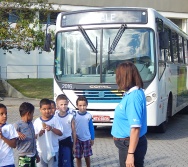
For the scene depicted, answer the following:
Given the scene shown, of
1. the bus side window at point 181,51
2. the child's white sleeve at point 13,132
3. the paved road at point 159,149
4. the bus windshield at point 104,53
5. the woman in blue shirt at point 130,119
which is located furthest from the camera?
the bus side window at point 181,51

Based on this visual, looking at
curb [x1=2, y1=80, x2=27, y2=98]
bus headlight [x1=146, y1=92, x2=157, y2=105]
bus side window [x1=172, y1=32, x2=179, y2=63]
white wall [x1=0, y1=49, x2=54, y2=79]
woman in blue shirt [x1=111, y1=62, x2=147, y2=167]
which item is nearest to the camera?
woman in blue shirt [x1=111, y1=62, x2=147, y2=167]

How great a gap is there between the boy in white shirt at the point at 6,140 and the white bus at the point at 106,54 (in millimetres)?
5860

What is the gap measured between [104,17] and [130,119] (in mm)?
7159

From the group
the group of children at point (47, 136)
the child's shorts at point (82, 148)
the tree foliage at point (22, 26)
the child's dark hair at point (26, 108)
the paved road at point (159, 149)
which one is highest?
the tree foliage at point (22, 26)

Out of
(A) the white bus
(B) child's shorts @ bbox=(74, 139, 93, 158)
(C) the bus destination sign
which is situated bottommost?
(B) child's shorts @ bbox=(74, 139, 93, 158)

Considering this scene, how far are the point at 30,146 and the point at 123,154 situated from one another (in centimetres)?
141

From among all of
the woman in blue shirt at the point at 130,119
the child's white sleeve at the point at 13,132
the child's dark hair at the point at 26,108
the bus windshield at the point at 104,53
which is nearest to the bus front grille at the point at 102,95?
the bus windshield at the point at 104,53

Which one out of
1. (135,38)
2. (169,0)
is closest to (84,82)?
(135,38)

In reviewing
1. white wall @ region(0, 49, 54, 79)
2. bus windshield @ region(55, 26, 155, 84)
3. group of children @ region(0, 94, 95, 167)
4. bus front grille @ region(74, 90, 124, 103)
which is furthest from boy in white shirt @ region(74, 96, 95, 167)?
white wall @ region(0, 49, 54, 79)

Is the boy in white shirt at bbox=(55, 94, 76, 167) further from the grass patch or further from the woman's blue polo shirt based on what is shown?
the grass patch

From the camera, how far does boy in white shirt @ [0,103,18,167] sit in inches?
205

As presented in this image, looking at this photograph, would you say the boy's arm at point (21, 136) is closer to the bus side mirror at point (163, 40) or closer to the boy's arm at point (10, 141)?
the boy's arm at point (10, 141)

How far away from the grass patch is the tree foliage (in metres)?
3.18

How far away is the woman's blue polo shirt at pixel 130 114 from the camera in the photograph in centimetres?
452
